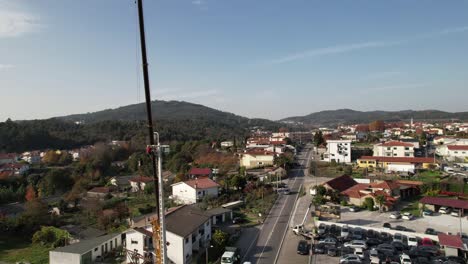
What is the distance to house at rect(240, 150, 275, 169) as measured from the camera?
3762cm

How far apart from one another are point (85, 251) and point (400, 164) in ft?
96.2

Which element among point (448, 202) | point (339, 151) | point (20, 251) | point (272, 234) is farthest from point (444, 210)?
point (20, 251)

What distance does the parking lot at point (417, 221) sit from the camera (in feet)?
55.5

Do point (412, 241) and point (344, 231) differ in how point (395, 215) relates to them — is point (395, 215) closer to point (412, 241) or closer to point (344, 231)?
point (412, 241)

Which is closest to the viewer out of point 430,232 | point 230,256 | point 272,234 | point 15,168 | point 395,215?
point 230,256

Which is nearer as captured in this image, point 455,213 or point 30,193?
point 455,213

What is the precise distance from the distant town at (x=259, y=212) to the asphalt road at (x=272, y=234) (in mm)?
63

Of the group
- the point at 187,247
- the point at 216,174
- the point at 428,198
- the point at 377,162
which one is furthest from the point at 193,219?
the point at 377,162

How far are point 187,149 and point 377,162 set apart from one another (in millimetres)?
25029

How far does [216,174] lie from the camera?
109 ft

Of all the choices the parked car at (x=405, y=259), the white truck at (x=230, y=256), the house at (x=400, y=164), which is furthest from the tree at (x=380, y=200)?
the house at (x=400, y=164)

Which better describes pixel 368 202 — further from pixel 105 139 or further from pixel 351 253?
pixel 105 139

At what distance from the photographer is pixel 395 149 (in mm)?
37156

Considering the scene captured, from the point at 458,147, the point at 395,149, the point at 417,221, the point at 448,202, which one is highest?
the point at 458,147
